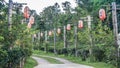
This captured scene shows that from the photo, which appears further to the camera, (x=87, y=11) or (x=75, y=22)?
(x=87, y=11)

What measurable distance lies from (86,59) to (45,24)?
1774 inches

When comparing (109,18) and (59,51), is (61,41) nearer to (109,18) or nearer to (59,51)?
(59,51)

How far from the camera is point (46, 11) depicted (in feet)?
336

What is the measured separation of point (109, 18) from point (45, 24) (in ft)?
115

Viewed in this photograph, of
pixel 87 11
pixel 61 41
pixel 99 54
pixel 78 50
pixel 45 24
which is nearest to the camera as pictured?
pixel 99 54

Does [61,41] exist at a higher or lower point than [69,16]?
lower

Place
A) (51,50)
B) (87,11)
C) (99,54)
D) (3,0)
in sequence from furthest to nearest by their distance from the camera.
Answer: (51,50) < (87,11) < (99,54) < (3,0)

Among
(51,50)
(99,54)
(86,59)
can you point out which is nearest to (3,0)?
(99,54)

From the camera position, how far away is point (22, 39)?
30234mm

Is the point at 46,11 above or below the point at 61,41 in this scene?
above

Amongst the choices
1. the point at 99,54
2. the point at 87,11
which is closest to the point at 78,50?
the point at 99,54

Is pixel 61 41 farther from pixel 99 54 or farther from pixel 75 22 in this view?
pixel 99 54

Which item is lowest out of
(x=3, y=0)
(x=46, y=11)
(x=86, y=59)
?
(x=86, y=59)

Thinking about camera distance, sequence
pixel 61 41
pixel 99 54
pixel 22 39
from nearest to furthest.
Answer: pixel 22 39, pixel 99 54, pixel 61 41
